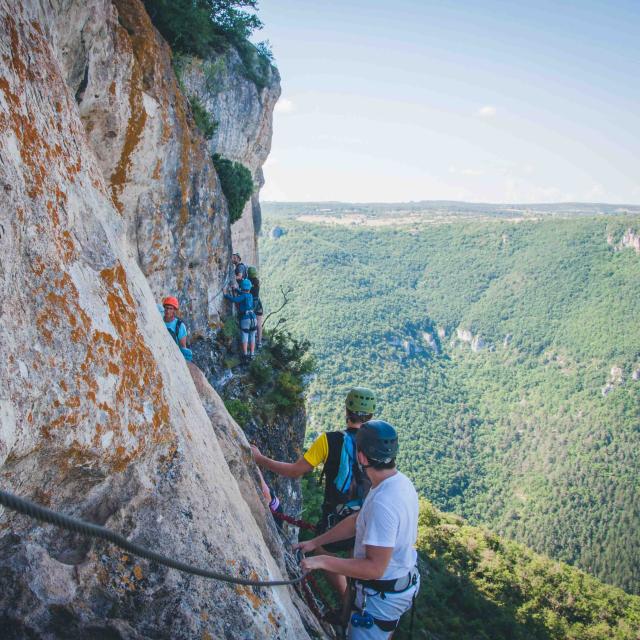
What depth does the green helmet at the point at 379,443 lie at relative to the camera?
10.6 feet

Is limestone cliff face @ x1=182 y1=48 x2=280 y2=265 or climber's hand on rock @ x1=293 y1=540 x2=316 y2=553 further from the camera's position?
limestone cliff face @ x1=182 y1=48 x2=280 y2=265

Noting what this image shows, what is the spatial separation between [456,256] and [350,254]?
56.4 metres

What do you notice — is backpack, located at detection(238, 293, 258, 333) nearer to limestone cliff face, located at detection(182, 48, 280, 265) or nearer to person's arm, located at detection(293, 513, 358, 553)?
limestone cliff face, located at detection(182, 48, 280, 265)

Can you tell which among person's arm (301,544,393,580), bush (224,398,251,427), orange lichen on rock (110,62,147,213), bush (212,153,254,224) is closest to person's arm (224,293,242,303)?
bush (212,153,254,224)

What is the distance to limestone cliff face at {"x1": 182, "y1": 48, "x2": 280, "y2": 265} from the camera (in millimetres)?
15320

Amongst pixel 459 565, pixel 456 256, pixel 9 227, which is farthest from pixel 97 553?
pixel 456 256

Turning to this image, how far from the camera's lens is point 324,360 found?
9588 centimetres

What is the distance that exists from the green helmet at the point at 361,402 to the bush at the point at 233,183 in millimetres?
11355

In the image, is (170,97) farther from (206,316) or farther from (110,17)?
(206,316)

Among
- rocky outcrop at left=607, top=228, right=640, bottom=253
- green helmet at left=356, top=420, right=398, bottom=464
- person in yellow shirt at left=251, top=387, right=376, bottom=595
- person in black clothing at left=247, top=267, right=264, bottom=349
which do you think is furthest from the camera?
rocky outcrop at left=607, top=228, right=640, bottom=253

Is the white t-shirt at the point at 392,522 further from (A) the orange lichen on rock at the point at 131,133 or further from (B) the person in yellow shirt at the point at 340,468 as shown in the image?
(A) the orange lichen on rock at the point at 131,133

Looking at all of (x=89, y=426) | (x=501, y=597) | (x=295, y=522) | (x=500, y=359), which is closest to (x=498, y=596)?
(x=501, y=597)

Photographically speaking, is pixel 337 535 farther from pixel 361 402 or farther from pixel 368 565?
pixel 361 402

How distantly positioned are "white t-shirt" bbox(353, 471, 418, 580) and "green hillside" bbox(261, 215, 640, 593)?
48.5 metres
